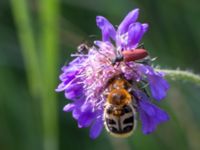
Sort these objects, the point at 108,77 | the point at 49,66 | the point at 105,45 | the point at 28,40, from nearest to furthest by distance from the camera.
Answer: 1. the point at 108,77
2. the point at 105,45
3. the point at 49,66
4. the point at 28,40

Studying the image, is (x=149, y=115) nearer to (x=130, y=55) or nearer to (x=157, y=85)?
(x=157, y=85)

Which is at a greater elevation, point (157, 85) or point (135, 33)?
point (135, 33)

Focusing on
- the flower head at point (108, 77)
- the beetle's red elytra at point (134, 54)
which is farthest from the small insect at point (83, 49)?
the beetle's red elytra at point (134, 54)

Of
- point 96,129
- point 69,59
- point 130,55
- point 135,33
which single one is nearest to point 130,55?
point 130,55

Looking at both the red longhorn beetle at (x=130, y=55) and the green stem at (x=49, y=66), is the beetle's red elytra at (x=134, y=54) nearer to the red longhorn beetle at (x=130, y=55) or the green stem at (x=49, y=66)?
the red longhorn beetle at (x=130, y=55)

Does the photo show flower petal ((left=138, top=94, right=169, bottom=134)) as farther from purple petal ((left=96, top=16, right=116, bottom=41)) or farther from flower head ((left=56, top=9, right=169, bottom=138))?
purple petal ((left=96, top=16, right=116, bottom=41))

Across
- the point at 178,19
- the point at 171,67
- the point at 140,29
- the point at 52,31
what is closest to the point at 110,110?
the point at 140,29
